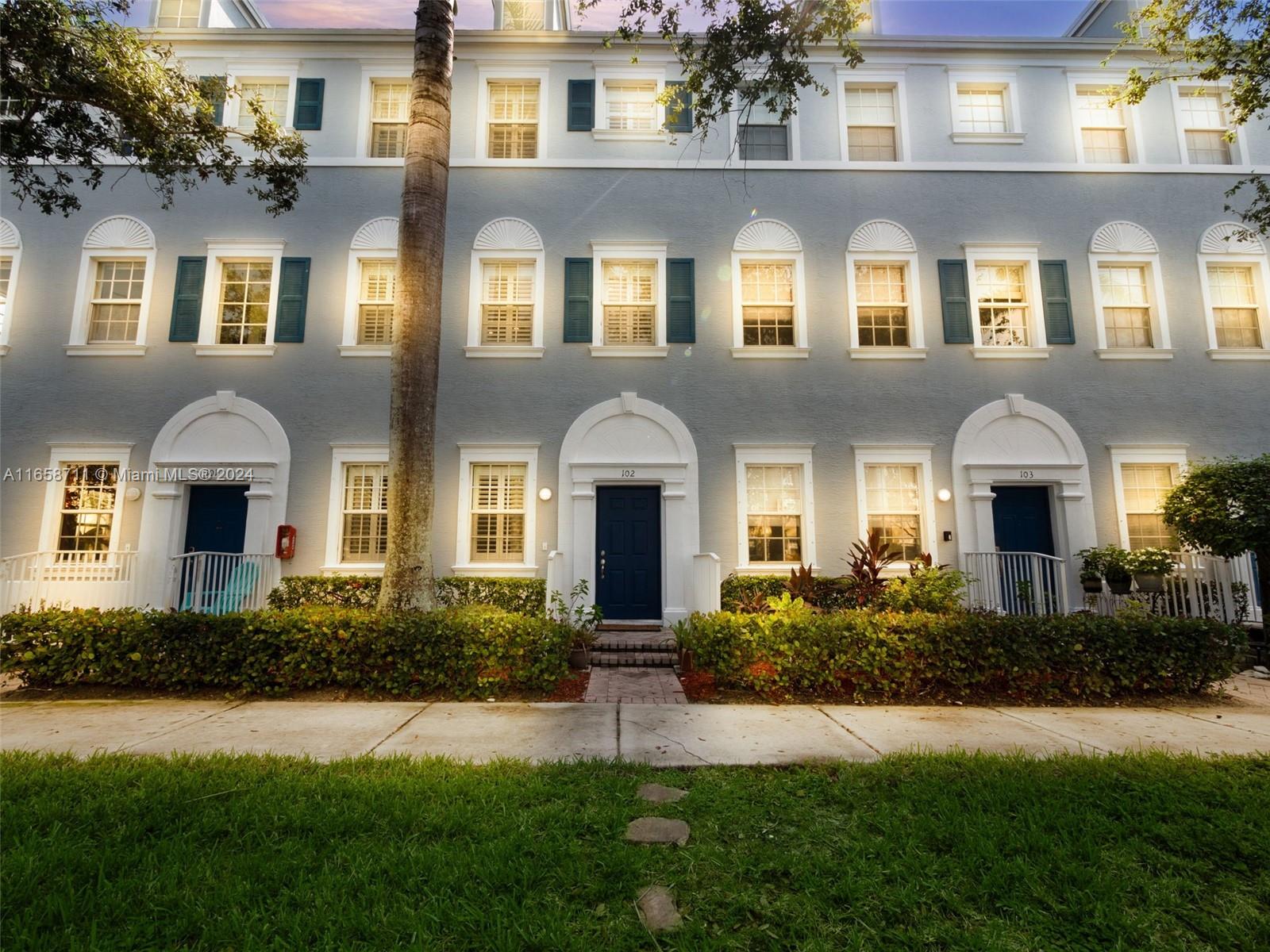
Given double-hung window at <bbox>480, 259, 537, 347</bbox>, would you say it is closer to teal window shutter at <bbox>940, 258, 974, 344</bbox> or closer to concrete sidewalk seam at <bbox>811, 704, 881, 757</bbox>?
teal window shutter at <bbox>940, 258, 974, 344</bbox>

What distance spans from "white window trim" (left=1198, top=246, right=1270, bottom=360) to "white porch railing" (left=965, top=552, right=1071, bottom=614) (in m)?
5.26

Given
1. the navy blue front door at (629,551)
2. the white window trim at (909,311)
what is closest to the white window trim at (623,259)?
the navy blue front door at (629,551)

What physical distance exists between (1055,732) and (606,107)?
1234cm

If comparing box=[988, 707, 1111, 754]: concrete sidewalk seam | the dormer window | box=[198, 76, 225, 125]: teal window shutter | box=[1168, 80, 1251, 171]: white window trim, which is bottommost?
box=[988, 707, 1111, 754]: concrete sidewalk seam

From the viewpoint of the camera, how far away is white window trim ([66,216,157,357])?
10.7m

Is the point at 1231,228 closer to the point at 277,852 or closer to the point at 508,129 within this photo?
the point at 508,129

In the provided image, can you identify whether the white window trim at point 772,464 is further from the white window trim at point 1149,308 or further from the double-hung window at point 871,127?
the double-hung window at point 871,127

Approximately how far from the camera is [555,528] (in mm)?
10414

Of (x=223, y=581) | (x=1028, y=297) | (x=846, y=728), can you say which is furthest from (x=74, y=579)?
(x=1028, y=297)

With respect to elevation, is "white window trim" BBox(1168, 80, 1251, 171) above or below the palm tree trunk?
above

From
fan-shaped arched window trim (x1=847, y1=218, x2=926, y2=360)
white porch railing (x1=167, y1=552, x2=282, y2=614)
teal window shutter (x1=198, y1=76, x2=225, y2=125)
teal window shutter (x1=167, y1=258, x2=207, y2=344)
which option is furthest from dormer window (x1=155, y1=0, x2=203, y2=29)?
fan-shaped arched window trim (x1=847, y1=218, x2=926, y2=360)

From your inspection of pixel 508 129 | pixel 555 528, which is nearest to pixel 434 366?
pixel 555 528

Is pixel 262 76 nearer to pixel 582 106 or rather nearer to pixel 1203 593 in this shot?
pixel 582 106

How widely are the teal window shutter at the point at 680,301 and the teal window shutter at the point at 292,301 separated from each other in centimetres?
684
